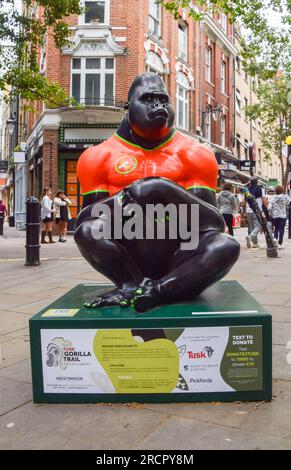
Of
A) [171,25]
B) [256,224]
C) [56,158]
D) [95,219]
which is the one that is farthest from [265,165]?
[95,219]

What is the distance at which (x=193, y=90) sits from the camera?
2112 cm

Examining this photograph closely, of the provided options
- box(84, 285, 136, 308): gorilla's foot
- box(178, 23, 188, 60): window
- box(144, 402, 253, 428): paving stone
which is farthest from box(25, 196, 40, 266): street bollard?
box(178, 23, 188, 60): window

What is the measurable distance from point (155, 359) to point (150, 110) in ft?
4.93

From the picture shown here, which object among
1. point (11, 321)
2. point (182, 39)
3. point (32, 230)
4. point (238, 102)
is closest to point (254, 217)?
point (32, 230)

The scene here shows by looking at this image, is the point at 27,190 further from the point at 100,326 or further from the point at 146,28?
the point at 100,326

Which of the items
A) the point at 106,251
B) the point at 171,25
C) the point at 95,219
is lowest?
the point at 106,251

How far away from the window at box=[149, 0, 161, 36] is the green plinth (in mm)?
17207

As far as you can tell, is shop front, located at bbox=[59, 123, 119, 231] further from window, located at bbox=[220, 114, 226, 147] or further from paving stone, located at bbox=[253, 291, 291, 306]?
paving stone, located at bbox=[253, 291, 291, 306]

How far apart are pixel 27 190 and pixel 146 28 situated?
32.2 feet

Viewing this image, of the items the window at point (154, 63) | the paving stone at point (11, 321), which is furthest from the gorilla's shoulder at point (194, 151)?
the window at point (154, 63)

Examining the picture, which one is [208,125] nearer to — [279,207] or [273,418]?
[279,207]

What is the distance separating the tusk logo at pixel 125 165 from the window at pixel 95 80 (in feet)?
46.1

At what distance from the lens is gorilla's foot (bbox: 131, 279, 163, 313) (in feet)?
8.36
